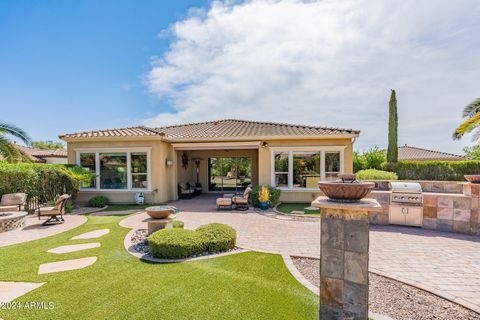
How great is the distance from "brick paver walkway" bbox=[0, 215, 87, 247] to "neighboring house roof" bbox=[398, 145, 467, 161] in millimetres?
40411

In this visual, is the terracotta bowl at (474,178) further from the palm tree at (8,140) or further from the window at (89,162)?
the palm tree at (8,140)

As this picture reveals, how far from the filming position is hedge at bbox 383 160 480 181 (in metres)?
18.5

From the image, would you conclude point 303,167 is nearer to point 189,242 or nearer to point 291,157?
point 291,157

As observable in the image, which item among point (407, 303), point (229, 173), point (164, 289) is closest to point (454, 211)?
point (407, 303)

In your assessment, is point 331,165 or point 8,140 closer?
point 8,140

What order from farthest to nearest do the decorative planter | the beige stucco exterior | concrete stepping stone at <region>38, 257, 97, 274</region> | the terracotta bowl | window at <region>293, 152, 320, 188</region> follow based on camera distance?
window at <region>293, 152, 320, 188</region>, the beige stucco exterior, the decorative planter, the terracotta bowl, concrete stepping stone at <region>38, 257, 97, 274</region>

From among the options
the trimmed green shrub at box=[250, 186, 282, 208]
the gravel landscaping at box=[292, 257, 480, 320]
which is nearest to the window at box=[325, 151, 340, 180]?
the trimmed green shrub at box=[250, 186, 282, 208]

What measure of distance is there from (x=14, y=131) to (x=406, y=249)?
56.1ft

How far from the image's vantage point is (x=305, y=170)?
584 inches

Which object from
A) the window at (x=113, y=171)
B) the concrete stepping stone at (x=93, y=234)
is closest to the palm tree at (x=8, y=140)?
the window at (x=113, y=171)

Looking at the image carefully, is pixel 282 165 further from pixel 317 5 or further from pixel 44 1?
pixel 44 1

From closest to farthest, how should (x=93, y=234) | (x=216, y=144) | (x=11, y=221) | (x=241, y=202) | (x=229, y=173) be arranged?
(x=93, y=234)
(x=11, y=221)
(x=241, y=202)
(x=216, y=144)
(x=229, y=173)

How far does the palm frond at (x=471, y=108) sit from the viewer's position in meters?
12.3

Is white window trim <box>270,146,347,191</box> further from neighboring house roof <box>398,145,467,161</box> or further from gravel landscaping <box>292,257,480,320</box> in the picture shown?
neighboring house roof <box>398,145,467,161</box>
